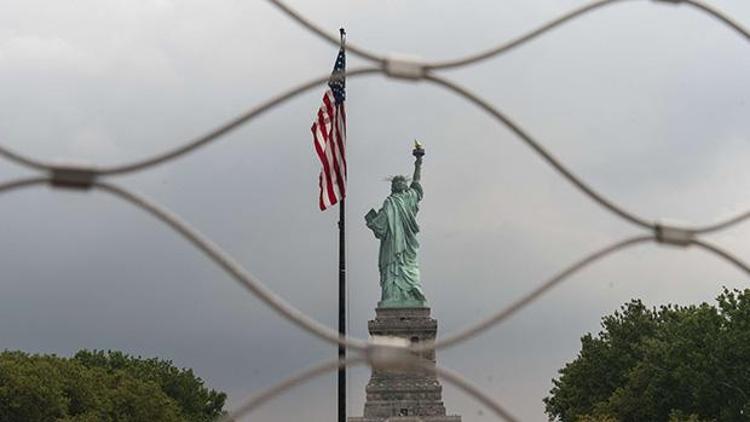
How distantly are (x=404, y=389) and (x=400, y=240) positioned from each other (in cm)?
475

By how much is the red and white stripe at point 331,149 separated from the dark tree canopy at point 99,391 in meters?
20.9

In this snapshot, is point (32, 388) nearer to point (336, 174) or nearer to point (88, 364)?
point (88, 364)

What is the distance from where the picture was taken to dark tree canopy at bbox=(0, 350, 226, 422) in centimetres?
3562

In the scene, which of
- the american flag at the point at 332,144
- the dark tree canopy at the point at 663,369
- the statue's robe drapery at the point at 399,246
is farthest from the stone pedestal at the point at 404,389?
the american flag at the point at 332,144

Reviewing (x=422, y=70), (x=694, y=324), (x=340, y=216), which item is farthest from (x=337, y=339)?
(x=694, y=324)

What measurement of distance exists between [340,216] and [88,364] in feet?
105

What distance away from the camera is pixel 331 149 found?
16297 mm

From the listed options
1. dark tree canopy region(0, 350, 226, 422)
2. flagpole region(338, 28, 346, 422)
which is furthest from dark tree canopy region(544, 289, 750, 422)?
flagpole region(338, 28, 346, 422)

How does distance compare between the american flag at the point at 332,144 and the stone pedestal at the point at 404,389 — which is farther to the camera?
the stone pedestal at the point at 404,389

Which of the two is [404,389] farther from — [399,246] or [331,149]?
[331,149]

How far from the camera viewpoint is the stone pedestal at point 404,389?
4153cm

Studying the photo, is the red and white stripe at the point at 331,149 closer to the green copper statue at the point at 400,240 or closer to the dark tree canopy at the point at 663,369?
the dark tree canopy at the point at 663,369

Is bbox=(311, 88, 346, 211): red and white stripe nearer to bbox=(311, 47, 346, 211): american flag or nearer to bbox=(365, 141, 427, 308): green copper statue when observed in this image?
bbox=(311, 47, 346, 211): american flag

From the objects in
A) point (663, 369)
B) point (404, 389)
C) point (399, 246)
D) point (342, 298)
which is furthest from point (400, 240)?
point (342, 298)
